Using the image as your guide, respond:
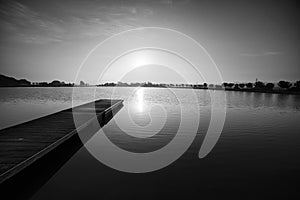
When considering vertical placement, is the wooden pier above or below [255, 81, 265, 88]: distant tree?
below

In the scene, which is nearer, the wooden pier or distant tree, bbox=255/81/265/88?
the wooden pier

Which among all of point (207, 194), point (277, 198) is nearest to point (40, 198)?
point (207, 194)

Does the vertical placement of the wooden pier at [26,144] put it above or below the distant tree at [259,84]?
below

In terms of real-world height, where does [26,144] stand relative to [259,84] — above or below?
below

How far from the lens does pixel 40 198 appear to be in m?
6.23

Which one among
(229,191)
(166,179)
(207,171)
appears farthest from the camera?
(207,171)

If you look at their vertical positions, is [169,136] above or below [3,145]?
below

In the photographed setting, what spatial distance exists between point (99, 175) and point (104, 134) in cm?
686

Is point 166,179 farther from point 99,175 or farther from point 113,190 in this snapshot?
point 99,175

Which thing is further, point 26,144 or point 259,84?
point 259,84

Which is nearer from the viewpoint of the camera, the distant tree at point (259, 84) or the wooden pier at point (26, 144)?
the wooden pier at point (26, 144)

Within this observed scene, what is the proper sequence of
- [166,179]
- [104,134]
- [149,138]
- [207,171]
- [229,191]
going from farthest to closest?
[104,134] < [149,138] < [207,171] < [166,179] < [229,191]

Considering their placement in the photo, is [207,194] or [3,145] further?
[3,145]

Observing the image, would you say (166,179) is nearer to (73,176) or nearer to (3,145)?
(73,176)
